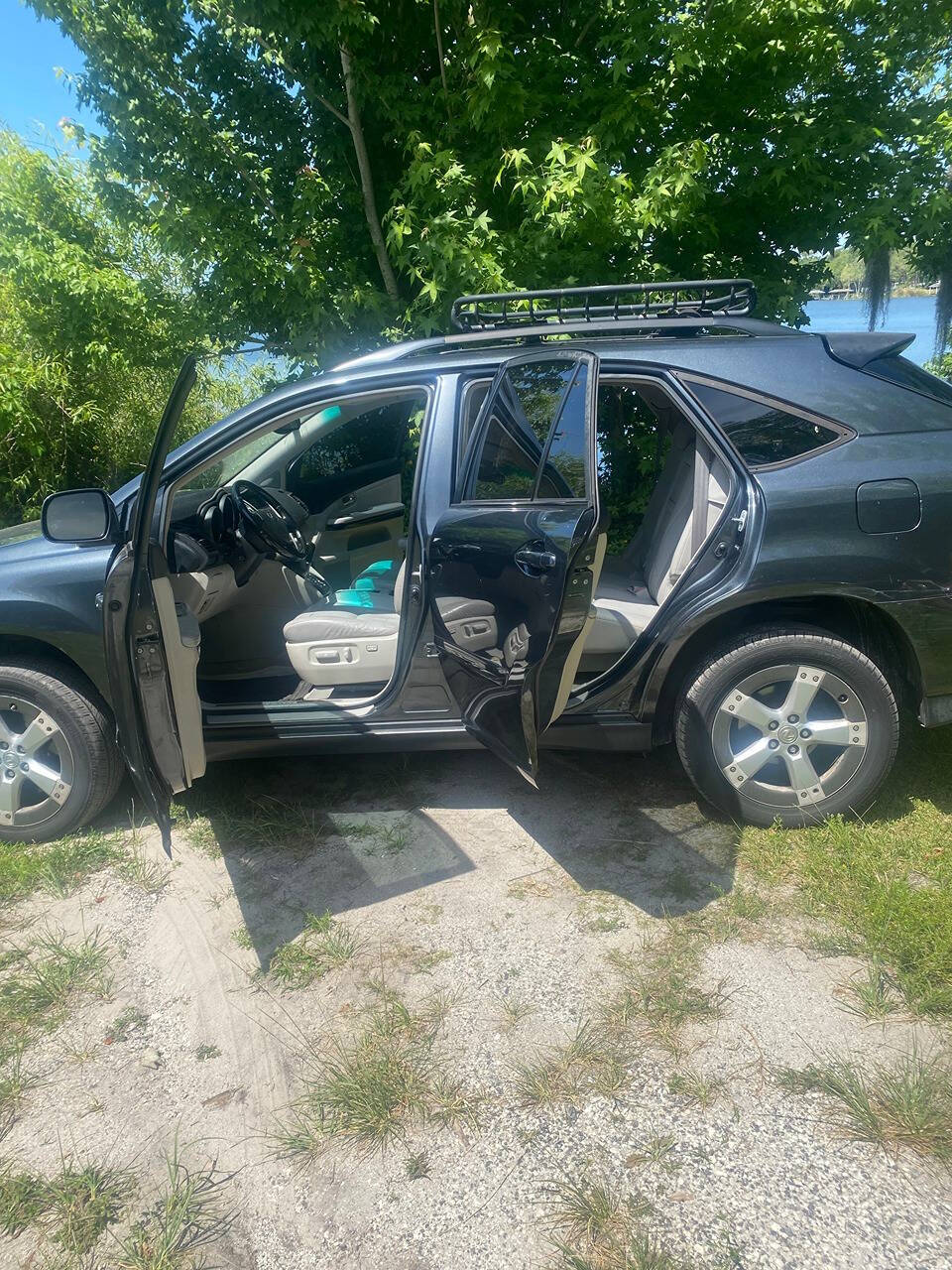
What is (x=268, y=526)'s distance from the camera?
12.5 feet

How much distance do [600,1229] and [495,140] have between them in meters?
5.55

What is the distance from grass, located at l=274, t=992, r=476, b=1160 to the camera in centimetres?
206

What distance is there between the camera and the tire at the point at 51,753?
3189mm

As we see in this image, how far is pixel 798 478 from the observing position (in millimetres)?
2959

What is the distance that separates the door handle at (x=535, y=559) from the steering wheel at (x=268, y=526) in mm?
1454

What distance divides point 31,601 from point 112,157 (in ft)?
13.4

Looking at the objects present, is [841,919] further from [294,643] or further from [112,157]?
[112,157]

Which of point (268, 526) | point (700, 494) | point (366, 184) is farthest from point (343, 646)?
point (366, 184)

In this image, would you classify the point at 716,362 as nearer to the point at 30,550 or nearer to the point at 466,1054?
the point at 466,1054

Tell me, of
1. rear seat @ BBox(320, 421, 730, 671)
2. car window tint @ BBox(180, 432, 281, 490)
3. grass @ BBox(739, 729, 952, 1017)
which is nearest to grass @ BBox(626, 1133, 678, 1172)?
grass @ BBox(739, 729, 952, 1017)

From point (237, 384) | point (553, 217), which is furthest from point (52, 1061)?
point (237, 384)

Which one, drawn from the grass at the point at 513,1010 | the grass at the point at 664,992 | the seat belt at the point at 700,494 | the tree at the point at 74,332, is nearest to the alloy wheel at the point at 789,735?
the seat belt at the point at 700,494

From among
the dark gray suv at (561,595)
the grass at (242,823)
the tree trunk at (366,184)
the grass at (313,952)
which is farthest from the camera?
the tree trunk at (366,184)

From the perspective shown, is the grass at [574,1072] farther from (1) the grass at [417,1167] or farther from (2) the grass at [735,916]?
(2) the grass at [735,916]
